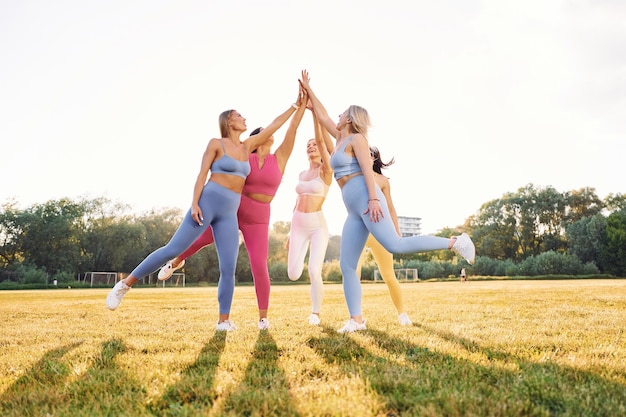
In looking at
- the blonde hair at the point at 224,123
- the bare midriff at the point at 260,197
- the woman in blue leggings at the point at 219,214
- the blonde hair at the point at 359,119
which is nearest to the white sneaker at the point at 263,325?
the woman in blue leggings at the point at 219,214

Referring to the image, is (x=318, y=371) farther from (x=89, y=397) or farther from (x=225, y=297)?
(x=225, y=297)

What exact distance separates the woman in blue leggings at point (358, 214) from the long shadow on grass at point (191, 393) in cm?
229

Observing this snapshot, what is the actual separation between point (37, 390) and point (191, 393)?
3.74 feet

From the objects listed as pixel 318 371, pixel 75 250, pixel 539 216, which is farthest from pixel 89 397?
pixel 539 216

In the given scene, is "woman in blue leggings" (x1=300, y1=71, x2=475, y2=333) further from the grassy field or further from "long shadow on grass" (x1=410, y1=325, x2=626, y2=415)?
"long shadow on grass" (x1=410, y1=325, x2=626, y2=415)

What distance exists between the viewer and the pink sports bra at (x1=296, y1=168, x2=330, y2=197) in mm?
6984

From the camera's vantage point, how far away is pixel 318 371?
3416mm

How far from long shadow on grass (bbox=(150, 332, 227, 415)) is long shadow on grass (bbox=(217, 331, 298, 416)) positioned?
0.54ft

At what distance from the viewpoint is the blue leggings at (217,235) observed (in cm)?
557

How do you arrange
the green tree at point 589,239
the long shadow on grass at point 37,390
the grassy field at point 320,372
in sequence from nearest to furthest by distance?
1. the grassy field at point 320,372
2. the long shadow on grass at point 37,390
3. the green tree at point 589,239

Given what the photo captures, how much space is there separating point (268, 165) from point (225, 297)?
1.96m

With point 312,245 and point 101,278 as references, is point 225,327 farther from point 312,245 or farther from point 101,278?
point 101,278

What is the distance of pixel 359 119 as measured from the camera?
5.71m

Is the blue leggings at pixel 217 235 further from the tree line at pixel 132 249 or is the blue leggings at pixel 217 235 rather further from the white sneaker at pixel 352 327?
the tree line at pixel 132 249
